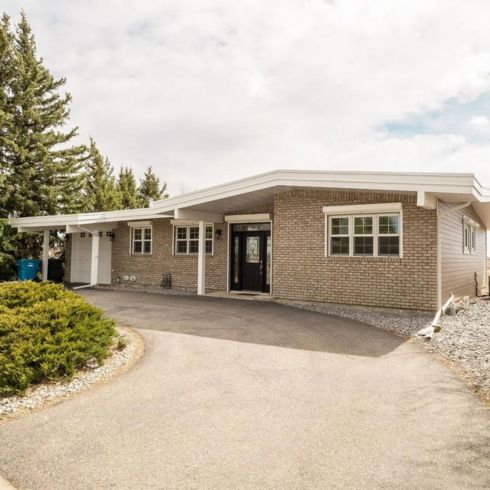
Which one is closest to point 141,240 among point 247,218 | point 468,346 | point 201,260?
point 201,260

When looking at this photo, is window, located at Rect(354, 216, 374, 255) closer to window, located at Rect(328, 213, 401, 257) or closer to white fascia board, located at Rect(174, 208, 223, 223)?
window, located at Rect(328, 213, 401, 257)

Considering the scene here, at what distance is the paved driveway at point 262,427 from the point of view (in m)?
3.11

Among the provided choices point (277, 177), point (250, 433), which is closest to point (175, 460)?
point (250, 433)

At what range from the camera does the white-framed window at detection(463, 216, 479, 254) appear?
14258 mm

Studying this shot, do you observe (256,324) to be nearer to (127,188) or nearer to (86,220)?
(86,220)

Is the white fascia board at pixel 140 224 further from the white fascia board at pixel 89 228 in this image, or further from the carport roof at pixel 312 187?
the white fascia board at pixel 89 228

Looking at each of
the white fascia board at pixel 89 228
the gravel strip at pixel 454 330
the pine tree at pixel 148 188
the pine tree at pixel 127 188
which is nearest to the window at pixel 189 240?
the white fascia board at pixel 89 228

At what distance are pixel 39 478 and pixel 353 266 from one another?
940 cm

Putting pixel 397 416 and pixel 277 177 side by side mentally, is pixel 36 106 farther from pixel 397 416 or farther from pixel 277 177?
pixel 397 416

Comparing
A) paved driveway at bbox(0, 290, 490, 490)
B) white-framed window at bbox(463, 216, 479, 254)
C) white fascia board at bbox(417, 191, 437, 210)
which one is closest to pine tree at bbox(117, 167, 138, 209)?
white-framed window at bbox(463, 216, 479, 254)

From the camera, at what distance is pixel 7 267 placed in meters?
20.0

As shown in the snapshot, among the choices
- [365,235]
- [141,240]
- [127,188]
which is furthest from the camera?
[127,188]

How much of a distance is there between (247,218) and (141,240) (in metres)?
5.90

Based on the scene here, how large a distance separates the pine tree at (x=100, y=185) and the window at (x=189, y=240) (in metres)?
15.6
